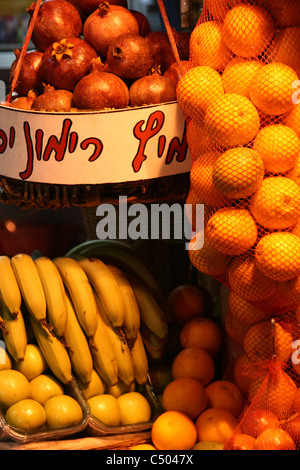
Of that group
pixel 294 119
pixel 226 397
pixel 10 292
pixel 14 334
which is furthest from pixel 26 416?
pixel 294 119

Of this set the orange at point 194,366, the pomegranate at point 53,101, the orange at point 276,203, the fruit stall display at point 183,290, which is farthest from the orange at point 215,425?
the pomegranate at point 53,101

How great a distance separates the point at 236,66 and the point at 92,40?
0.50m

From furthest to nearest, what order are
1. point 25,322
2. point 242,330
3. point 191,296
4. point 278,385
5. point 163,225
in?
point 163,225, point 191,296, point 25,322, point 242,330, point 278,385

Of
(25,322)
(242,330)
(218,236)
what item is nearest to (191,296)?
(242,330)

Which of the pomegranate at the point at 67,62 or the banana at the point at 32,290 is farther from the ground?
the pomegranate at the point at 67,62

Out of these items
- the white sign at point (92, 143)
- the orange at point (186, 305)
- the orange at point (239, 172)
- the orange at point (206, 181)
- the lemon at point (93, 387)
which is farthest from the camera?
the orange at point (186, 305)

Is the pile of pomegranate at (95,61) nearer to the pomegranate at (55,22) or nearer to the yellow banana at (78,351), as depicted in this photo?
the pomegranate at (55,22)

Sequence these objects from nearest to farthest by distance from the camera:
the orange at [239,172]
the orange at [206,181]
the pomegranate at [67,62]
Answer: the orange at [239,172] < the orange at [206,181] < the pomegranate at [67,62]

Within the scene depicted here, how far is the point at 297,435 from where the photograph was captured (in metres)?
1.40

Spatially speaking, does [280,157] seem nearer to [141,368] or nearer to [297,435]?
[297,435]

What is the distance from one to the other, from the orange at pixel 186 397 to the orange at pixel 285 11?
0.98 meters

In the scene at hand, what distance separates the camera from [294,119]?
1392 millimetres

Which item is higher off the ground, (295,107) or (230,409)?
(295,107)

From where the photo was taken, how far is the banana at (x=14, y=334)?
1681 mm
